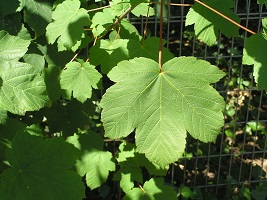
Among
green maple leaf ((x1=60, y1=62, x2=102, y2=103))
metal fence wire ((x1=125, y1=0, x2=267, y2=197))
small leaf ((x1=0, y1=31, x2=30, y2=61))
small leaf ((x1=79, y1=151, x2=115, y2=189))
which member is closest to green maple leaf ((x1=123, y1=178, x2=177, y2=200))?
small leaf ((x1=79, y1=151, x2=115, y2=189))

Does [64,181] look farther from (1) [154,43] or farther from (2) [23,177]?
(1) [154,43]

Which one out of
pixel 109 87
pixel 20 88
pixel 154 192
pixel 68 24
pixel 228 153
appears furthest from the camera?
pixel 228 153

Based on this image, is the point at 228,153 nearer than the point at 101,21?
No

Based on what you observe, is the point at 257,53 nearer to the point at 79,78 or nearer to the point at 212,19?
the point at 212,19

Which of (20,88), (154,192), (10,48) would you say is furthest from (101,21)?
(154,192)

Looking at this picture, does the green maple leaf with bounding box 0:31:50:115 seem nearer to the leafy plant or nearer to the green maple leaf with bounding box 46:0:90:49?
the leafy plant

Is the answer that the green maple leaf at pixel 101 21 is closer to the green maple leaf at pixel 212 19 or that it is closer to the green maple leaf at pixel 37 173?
the green maple leaf at pixel 212 19

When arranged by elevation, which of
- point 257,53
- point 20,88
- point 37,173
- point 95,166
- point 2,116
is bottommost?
point 95,166

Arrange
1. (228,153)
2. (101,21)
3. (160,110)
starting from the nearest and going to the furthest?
(160,110) < (101,21) < (228,153)

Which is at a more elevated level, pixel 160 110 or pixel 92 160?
pixel 160 110
